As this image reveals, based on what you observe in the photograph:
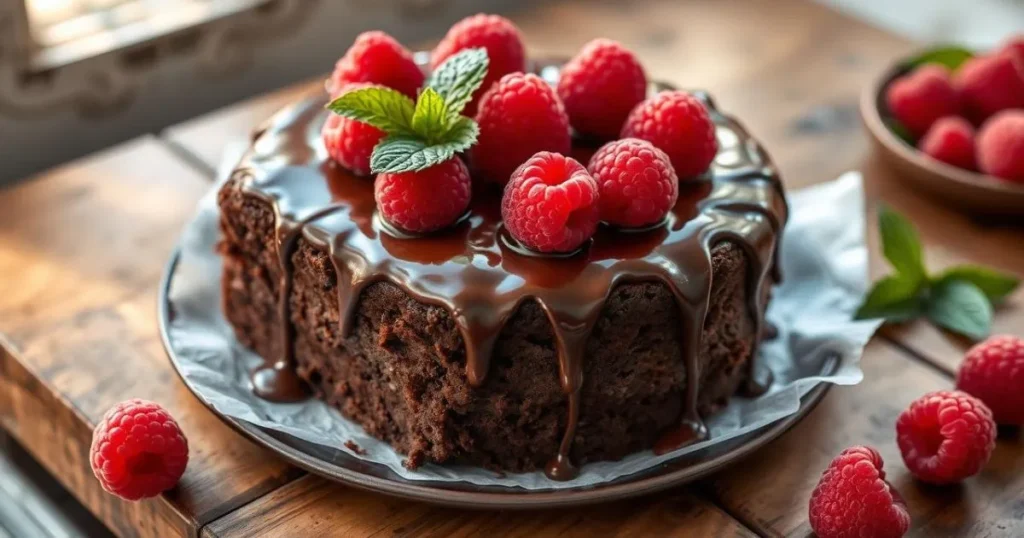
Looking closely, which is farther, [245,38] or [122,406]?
[245,38]

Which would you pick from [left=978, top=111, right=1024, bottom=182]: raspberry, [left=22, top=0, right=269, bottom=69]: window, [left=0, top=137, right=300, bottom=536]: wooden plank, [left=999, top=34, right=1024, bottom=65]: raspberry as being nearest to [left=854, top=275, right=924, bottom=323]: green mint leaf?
[left=978, top=111, right=1024, bottom=182]: raspberry

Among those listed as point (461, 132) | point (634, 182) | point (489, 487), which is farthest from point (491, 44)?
point (489, 487)

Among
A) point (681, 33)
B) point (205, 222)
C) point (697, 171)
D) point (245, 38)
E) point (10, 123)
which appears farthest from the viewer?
point (681, 33)

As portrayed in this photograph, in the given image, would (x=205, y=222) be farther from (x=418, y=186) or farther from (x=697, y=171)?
(x=697, y=171)

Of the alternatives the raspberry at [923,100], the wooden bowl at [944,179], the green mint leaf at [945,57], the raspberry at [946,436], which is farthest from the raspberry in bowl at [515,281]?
the green mint leaf at [945,57]

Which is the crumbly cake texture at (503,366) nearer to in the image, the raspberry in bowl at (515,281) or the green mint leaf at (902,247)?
the raspberry in bowl at (515,281)

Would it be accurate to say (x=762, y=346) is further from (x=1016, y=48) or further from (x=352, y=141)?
(x=1016, y=48)

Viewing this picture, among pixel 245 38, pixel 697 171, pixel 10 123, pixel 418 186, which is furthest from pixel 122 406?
pixel 245 38
